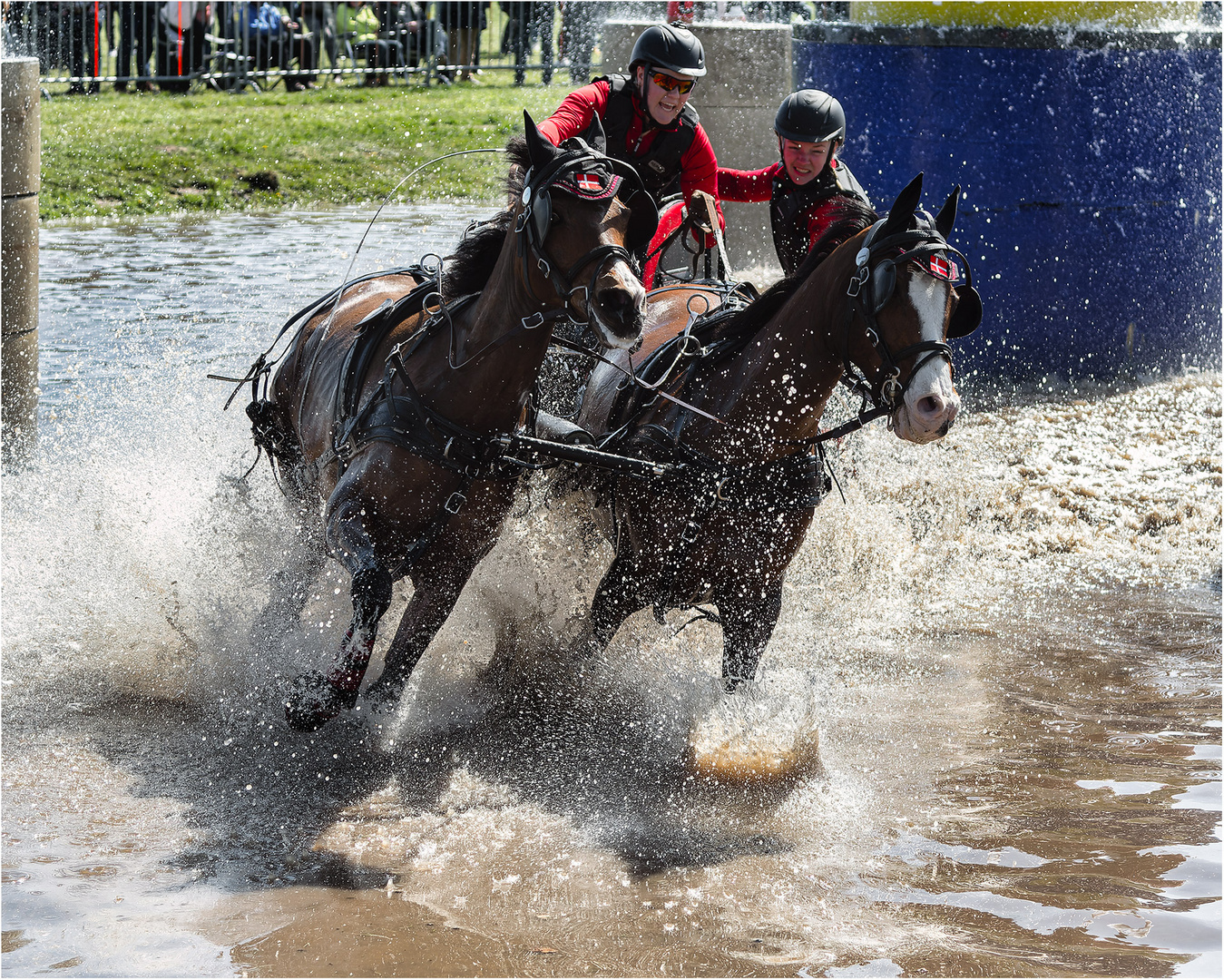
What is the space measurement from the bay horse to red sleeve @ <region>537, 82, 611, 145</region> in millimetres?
189

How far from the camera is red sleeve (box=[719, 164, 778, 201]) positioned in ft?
17.7

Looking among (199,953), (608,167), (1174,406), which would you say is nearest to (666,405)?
(608,167)

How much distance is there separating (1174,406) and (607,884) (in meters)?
7.07

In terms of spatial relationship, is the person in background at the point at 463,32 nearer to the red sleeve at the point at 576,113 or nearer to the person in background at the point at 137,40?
the person in background at the point at 137,40

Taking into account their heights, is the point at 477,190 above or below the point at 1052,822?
above

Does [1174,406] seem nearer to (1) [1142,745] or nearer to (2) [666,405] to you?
(1) [1142,745]

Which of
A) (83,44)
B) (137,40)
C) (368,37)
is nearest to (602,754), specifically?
(83,44)

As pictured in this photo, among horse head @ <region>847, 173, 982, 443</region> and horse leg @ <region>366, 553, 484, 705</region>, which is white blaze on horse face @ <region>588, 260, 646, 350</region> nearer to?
horse head @ <region>847, 173, 982, 443</region>

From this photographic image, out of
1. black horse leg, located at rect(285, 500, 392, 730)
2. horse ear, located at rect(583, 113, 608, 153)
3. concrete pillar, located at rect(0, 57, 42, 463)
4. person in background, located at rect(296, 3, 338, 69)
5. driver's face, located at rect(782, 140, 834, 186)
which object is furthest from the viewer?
person in background, located at rect(296, 3, 338, 69)

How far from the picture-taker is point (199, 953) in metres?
3.23

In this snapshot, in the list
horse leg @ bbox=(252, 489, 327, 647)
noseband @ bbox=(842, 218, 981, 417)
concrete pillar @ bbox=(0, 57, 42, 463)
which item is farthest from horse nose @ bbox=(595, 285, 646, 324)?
concrete pillar @ bbox=(0, 57, 42, 463)

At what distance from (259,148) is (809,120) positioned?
447 inches

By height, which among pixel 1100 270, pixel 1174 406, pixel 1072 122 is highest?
pixel 1072 122

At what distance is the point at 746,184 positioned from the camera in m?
5.48
